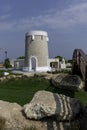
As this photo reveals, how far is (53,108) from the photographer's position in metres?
11.0

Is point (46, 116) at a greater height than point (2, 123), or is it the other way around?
point (46, 116)

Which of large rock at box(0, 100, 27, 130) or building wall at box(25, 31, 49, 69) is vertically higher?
building wall at box(25, 31, 49, 69)

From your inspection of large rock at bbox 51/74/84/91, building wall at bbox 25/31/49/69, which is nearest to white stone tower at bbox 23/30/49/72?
building wall at bbox 25/31/49/69

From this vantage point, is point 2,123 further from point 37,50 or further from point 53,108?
point 37,50

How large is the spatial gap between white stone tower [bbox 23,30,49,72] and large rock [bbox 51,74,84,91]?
17.6 meters

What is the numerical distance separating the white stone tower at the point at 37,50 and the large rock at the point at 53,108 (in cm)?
2799

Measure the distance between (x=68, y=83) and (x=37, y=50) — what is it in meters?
19.4

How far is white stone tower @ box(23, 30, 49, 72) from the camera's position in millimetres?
39688

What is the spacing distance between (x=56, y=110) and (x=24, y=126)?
115cm

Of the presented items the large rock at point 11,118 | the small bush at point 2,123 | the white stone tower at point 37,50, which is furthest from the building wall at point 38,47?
the small bush at point 2,123

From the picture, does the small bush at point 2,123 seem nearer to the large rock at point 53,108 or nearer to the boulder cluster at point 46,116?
the boulder cluster at point 46,116

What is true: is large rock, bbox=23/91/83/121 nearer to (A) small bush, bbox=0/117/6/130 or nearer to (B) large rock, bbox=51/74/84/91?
(A) small bush, bbox=0/117/6/130

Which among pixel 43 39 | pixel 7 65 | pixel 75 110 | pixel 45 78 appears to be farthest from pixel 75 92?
pixel 7 65

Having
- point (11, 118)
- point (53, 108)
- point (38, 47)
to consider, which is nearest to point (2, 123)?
point (11, 118)
